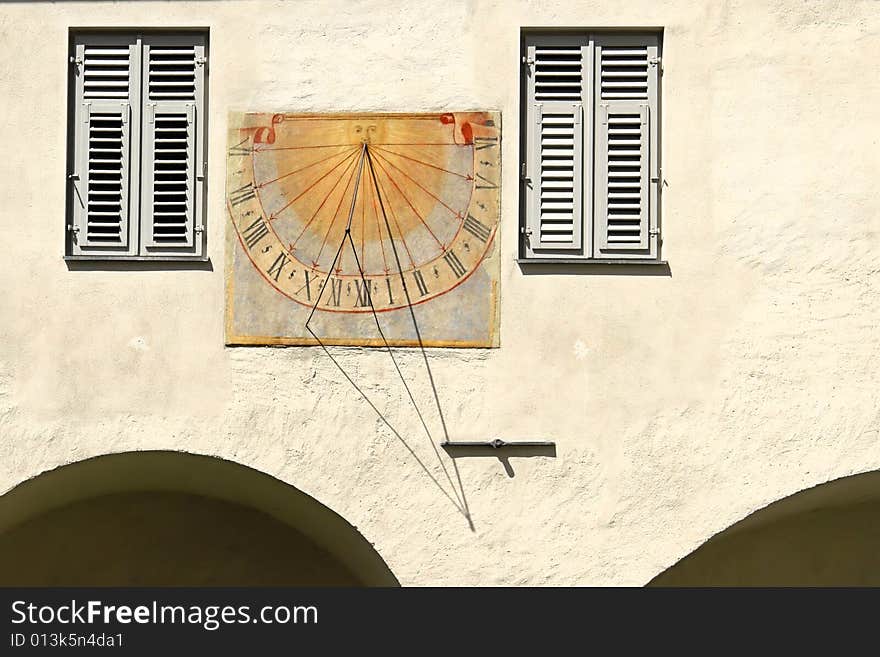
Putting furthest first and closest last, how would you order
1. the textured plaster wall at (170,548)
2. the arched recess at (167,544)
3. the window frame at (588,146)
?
the textured plaster wall at (170,548) < the arched recess at (167,544) < the window frame at (588,146)

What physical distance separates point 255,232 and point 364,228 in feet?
2.15

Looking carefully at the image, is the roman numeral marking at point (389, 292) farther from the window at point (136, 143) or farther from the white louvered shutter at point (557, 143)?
the window at point (136, 143)

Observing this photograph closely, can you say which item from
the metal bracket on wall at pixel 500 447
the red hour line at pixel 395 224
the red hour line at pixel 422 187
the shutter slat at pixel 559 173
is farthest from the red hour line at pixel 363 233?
the metal bracket on wall at pixel 500 447

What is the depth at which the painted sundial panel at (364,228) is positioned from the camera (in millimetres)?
12109

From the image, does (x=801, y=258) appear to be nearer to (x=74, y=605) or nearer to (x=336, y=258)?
(x=336, y=258)

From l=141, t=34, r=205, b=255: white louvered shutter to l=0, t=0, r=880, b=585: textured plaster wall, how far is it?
0.48 ft

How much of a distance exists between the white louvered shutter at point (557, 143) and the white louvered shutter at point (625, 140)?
9 centimetres

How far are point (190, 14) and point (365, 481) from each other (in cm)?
306

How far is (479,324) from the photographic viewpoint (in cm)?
1207

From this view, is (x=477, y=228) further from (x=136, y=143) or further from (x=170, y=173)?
(x=136, y=143)

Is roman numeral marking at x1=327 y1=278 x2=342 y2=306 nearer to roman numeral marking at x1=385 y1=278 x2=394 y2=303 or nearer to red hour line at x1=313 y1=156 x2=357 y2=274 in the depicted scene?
red hour line at x1=313 y1=156 x2=357 y2=274

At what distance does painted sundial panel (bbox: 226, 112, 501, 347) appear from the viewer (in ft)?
39.7

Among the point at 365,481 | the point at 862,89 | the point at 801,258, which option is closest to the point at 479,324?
the point at 365,481

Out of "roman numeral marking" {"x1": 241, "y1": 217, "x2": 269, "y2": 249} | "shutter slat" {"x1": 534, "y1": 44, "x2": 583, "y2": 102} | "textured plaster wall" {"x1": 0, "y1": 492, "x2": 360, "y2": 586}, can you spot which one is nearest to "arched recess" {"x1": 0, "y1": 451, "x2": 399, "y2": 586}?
"textured plaster wall" {"x1": 0, "y1": 492, "x2": 360, "y2": 586}
